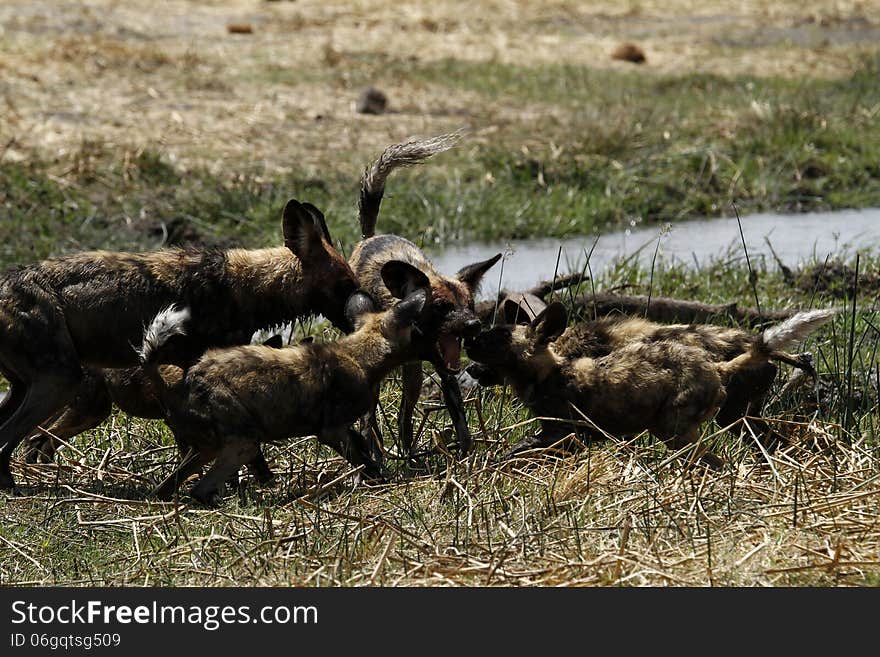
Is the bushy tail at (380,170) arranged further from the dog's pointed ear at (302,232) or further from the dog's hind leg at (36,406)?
the dog's hind leg at (36,406)

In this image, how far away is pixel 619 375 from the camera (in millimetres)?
6480

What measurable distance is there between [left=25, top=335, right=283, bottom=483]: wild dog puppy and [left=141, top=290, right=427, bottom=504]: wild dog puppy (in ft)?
1.30

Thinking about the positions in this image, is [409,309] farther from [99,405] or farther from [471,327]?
[99,405]

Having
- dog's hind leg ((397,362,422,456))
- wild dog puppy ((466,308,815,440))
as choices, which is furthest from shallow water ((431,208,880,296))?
wild dog puppy ((466,308,815,440))

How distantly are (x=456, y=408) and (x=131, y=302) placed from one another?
58.5 inches

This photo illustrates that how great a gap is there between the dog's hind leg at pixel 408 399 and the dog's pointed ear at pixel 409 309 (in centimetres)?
59

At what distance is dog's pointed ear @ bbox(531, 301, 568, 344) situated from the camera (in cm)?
668

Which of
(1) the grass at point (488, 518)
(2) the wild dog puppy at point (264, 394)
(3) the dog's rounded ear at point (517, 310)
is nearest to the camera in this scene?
(1) the grass at point (488, 518)

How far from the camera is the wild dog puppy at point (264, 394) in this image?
5.96 metres

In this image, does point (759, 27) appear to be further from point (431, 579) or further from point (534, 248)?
point (431, 579)

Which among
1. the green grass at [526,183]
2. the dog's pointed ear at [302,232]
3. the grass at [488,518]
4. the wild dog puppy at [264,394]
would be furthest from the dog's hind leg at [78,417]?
the green grass at [526,183]

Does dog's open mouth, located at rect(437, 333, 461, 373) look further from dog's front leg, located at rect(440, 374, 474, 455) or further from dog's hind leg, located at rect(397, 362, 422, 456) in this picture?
dog's hind leg, located at rect(397, 362, 422, 456)

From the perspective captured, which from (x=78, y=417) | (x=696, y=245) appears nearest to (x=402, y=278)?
(x=78, y=417)

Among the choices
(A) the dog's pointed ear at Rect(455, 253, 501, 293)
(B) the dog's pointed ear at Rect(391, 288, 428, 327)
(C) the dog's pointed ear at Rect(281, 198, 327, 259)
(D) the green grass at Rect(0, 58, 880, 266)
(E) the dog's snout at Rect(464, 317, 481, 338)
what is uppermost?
(C) the dog's pointed ear at Rect(281, 198, 327, 259)
